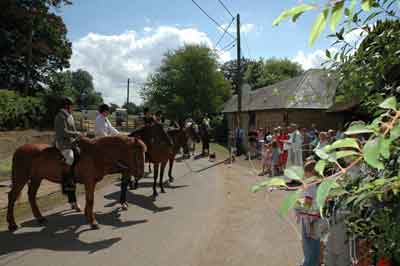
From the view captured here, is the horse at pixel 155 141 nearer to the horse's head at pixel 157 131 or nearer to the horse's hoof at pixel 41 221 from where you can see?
the horse's head at pixel 157 131

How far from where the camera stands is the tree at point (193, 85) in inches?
1781

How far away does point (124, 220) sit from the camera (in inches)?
287

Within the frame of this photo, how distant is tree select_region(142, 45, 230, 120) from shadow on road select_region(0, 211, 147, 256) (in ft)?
123

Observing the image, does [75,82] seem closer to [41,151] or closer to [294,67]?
[294,67]

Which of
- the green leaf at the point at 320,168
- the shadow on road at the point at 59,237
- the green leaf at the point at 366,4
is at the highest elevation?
the green leaf at the point at 366,4

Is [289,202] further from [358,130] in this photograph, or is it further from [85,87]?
[85,87]

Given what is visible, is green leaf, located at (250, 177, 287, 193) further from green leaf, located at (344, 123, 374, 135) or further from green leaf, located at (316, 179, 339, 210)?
green leaf, located at (344, 123, 374, 135)

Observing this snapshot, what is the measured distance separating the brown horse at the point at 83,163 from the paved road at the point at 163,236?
70 cm

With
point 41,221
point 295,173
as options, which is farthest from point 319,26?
point 41,221

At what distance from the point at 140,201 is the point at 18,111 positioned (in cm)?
2261

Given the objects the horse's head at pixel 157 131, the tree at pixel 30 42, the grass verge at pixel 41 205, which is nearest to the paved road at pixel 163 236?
the grass verge at pixel 41 205

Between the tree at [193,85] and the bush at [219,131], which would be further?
the tree at [193,85]

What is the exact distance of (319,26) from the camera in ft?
3.15

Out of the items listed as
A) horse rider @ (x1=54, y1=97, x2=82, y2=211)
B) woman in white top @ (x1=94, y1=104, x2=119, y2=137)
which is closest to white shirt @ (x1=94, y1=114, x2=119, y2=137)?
woman in white top @ (x1=94, y1=104, x2=119, y2=137)
